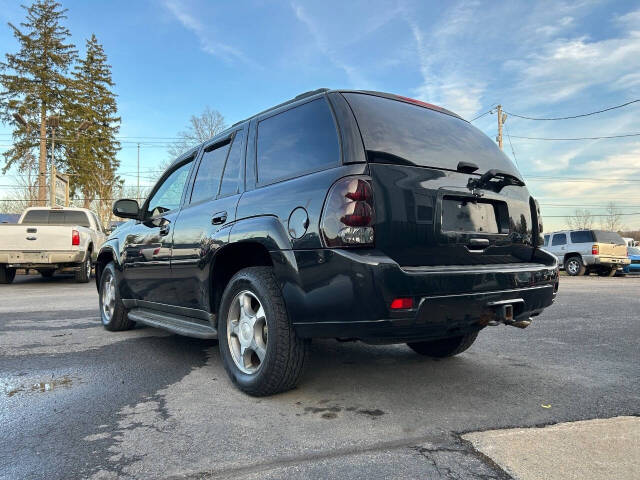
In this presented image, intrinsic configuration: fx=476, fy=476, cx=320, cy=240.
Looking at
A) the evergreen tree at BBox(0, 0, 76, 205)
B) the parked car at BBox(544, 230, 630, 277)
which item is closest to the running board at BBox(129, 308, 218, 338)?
the parked car at BBox(544, 230, 630, 277)

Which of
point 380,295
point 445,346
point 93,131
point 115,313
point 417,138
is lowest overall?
point 445,346

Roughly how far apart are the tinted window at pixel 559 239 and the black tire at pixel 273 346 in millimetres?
19523

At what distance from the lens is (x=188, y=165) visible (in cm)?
434

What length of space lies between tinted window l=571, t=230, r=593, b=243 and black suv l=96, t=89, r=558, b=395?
17661 mm

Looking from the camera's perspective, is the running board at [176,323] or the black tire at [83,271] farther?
the black tire at [83,271]

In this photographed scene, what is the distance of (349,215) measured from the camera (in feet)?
8.04

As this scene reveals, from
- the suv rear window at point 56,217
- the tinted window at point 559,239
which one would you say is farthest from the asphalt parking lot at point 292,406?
the tinted window at point 559,239

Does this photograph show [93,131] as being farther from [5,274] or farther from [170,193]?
[170,193]

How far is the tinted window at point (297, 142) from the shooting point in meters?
2.77

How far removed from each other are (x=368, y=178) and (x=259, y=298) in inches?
39.2

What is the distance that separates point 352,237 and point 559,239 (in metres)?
19.9

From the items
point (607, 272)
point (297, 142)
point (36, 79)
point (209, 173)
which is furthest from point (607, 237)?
point (36, 79)

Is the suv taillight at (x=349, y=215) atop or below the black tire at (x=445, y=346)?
atop

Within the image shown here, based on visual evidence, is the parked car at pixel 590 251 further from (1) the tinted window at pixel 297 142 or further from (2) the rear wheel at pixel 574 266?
(1) the tinted window at pixel 297 142
